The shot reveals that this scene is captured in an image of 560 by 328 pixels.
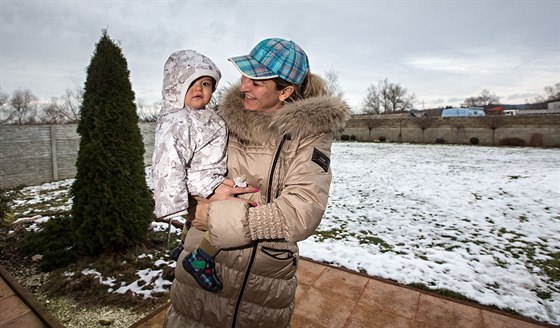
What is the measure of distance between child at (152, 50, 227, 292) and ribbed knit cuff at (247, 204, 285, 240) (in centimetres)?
33

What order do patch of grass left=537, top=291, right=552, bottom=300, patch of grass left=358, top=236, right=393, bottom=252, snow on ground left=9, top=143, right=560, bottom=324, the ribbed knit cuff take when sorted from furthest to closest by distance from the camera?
patch of grass left=358, top=236, right=393, bottom=252
snow on ground left=9, top=143, right=560, bottom=324
patch of grass left=537, top=291, right=552, bottom=300
the ribbed knit cuff

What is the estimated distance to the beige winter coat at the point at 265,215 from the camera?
123cm

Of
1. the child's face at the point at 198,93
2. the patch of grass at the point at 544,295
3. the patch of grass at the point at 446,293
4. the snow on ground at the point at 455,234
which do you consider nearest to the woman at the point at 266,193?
the child's face at the point at 198,93

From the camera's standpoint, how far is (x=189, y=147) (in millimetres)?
1481

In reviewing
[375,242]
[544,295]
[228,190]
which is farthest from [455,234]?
[228,190]

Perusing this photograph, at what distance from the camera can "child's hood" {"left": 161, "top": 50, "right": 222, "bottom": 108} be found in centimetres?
155

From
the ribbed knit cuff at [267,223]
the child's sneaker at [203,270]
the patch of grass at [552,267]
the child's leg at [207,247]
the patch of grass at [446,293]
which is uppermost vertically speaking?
the ribbed knit cuff at [267,223]

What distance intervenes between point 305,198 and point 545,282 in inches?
174

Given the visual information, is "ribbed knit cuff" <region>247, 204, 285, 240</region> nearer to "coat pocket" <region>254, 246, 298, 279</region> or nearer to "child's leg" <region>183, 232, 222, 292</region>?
"coat pocket" <region>254, 246, 298, 279</region>

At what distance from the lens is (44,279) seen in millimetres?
3701

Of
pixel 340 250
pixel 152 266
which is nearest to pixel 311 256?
pixel 340 250

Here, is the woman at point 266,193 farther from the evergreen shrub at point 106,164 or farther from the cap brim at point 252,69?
the evergreen shrub at point 106,164

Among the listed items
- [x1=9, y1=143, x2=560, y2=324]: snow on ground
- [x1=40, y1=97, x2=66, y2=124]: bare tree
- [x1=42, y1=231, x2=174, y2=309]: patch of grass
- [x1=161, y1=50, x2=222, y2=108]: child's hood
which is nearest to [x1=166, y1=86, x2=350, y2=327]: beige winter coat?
→ [x1=161, y1=50, x2=222, y2=108]: child's hood

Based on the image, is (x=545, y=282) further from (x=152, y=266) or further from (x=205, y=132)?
(x=152, y=266)
